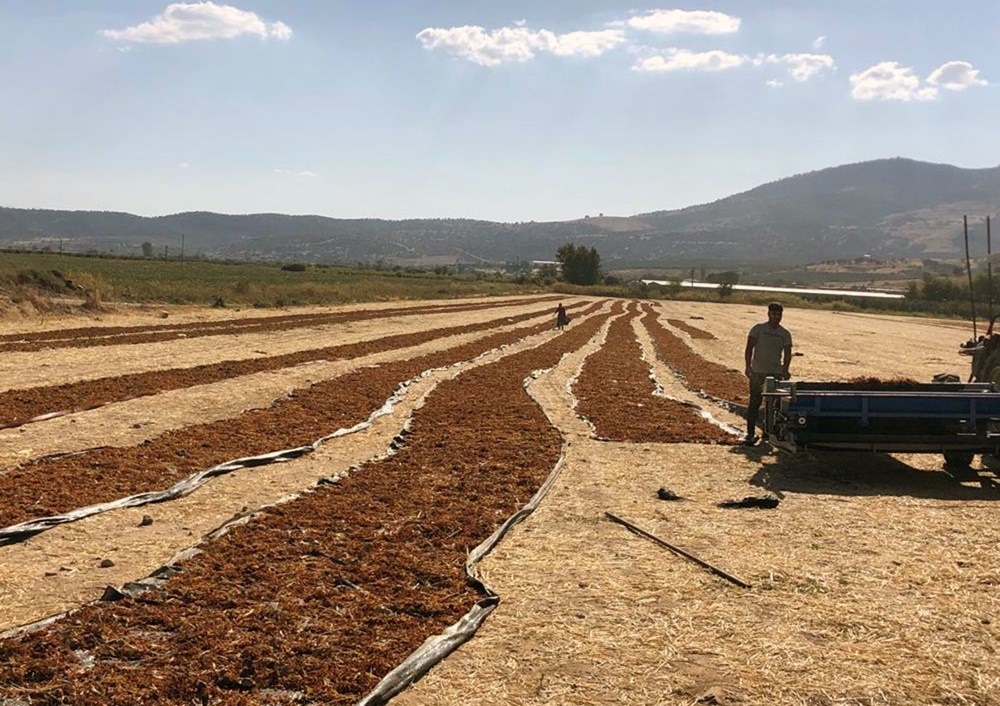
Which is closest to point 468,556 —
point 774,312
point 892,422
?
point 892,422

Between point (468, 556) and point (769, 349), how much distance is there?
7.06 m

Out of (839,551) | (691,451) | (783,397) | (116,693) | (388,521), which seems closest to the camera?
(116,693)

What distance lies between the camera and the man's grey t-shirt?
39.6 feet

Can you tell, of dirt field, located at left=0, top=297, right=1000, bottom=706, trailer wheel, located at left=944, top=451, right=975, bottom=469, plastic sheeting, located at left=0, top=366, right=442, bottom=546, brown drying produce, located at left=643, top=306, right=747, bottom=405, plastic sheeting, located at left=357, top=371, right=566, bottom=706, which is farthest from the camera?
brown drying produce, located at left=643, top=306, right=747, bottom=405

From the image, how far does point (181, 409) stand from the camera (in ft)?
44.1

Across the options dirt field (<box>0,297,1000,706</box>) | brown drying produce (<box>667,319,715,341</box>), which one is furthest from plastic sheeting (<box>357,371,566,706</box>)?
brown drying produce (<box>667,319,715,341</box>)

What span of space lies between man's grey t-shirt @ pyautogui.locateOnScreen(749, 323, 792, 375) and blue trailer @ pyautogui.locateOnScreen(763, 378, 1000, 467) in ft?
5.68

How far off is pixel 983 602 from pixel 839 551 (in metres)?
1.36

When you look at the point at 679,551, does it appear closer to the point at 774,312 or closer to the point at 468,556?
the point at 468,556

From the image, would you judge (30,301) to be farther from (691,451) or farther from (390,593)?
(390,593)

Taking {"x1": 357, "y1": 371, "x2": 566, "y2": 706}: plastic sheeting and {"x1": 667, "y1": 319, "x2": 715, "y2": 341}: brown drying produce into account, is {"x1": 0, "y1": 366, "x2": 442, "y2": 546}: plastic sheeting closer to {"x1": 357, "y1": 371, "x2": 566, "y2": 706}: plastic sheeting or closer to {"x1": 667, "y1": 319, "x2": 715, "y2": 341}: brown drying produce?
{"x1": 357, "y1": 371, "x2": 566, "y2": 706}: plastic sheeting

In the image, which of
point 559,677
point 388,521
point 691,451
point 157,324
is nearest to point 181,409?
point 388,521

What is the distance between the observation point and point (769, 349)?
1208cm

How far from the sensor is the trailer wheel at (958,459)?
1078 centimetres
